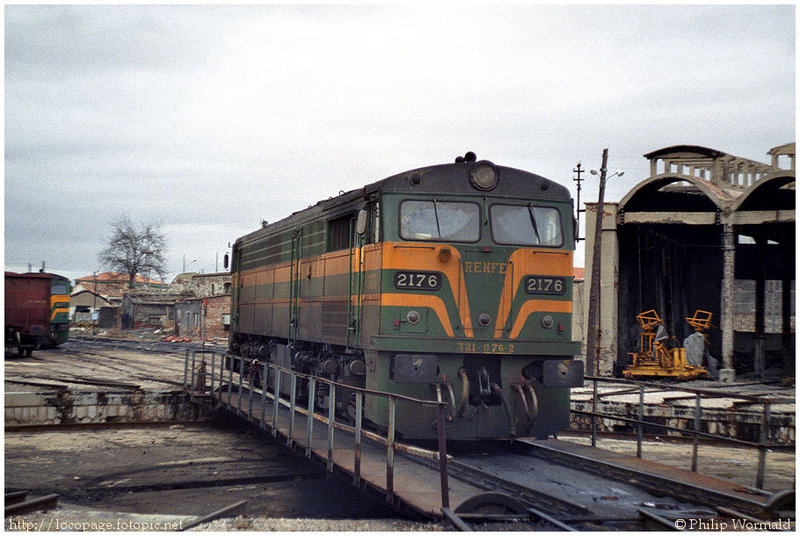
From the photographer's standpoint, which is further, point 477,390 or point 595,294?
point 595,294

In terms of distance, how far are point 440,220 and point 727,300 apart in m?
16.8

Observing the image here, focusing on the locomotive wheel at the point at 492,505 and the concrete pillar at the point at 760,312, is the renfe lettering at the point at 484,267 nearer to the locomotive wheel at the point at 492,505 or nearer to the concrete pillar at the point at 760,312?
the locomotive wheel at the point at 492,505

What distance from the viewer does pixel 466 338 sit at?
33.3 feet

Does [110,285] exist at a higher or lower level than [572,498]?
higher

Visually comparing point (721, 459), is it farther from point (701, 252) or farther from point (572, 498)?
point (701, 252)

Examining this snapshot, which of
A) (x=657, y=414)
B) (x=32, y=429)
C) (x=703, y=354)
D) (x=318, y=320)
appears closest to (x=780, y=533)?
(x=318, y=320)

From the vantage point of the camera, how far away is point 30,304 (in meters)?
26.2

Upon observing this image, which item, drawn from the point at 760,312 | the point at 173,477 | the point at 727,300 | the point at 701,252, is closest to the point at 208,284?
the point at 701,252

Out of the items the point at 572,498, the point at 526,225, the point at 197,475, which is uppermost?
the point at 526,225

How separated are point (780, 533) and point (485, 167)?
5.75m

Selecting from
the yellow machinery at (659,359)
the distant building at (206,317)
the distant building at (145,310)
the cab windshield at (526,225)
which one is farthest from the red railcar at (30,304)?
the distant building at (145,310)

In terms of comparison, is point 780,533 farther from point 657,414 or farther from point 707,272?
point 707,272

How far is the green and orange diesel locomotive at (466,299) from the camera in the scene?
10023 millimetres

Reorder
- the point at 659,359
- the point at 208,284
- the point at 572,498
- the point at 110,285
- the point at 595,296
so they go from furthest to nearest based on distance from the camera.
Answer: the point at 110,285 < the point at 208,284 < the point at 659,359 < the point at 595,296 < the point at 572,498
